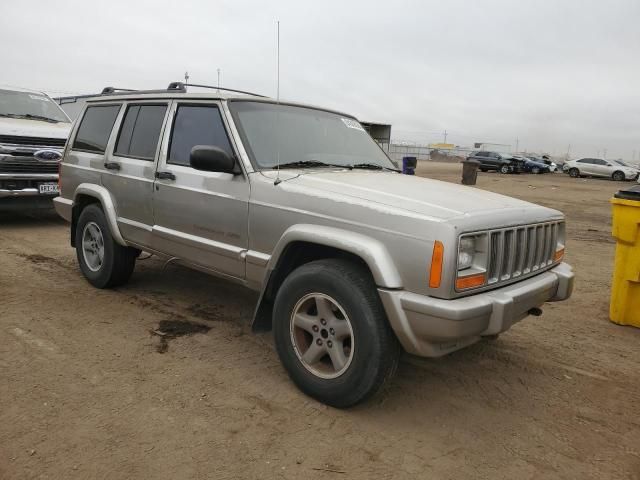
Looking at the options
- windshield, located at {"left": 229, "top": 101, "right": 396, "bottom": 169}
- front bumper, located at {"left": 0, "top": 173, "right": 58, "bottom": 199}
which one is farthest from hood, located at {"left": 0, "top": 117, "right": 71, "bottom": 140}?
windshield, located at {"left": 229, "top": 101, "right": 396, "bottom": 169}

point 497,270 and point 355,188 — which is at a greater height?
point 355,188

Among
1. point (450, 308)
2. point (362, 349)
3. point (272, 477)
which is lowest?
point (272, 477)

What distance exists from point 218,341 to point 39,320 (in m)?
1.57

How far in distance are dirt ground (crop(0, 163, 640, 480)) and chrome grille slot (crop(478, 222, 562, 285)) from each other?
0.86 m

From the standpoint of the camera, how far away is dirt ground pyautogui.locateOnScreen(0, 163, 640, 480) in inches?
102

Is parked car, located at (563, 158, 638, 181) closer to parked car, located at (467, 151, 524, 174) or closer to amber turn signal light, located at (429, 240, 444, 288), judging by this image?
parked car, located at (467, 151, 524, 174)

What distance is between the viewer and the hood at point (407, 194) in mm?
2848

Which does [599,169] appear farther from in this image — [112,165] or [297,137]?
[112,165]

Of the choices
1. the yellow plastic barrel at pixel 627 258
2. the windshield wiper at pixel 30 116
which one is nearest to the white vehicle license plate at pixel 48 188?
the windshield wiper at pixel 30 116

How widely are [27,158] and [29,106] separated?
1.68m

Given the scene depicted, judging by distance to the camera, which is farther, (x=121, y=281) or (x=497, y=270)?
(x=121, y=281)

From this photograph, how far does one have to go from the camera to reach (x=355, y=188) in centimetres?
317

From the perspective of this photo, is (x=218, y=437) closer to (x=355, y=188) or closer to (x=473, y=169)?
(x=355, y=188)

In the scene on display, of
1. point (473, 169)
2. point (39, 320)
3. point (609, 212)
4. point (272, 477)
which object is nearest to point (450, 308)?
point (272, 477)
